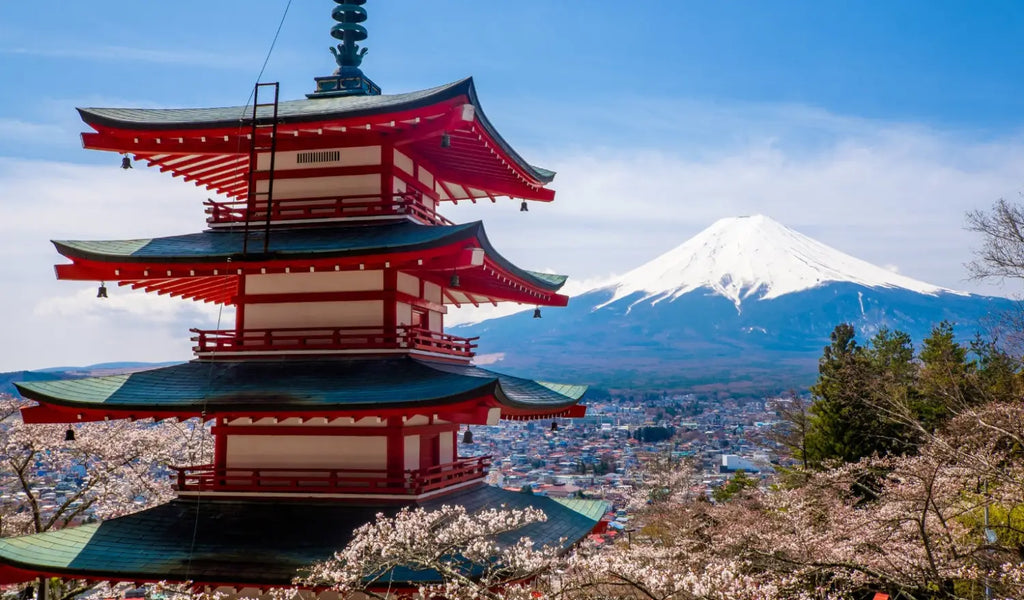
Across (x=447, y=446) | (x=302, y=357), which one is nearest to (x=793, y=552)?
(x=447, y=446)

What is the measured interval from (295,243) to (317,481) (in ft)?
11.9

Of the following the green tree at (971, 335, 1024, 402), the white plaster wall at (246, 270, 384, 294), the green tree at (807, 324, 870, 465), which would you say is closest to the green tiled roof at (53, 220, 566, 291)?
the white plaster wall at (246, 270, 384, 294)

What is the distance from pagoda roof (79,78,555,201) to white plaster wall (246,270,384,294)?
2.14 metres

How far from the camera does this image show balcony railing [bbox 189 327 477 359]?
41.0 ft

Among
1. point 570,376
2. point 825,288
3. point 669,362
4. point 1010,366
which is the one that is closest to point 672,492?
point 1010,366

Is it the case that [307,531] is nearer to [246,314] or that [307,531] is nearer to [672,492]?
[246,314]

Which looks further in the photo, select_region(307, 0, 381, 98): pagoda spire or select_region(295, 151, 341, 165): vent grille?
select_region(307, 0, 381, 98): pagoda spire

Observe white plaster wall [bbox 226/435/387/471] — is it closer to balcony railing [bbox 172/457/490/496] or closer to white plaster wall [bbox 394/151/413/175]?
balcony railing [bbox 172/457/490/496]

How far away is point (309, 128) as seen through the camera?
12.7 m

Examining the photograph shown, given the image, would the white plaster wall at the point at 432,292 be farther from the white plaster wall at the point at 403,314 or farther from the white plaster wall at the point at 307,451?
the white plaster wall at the point at 307,451

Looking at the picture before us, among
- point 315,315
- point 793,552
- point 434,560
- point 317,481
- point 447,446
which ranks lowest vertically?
point 793,552

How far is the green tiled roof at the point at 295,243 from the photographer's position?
11.8 metres

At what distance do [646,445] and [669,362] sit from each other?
7564 cm

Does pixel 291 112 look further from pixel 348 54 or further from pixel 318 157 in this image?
pixel 348 54
